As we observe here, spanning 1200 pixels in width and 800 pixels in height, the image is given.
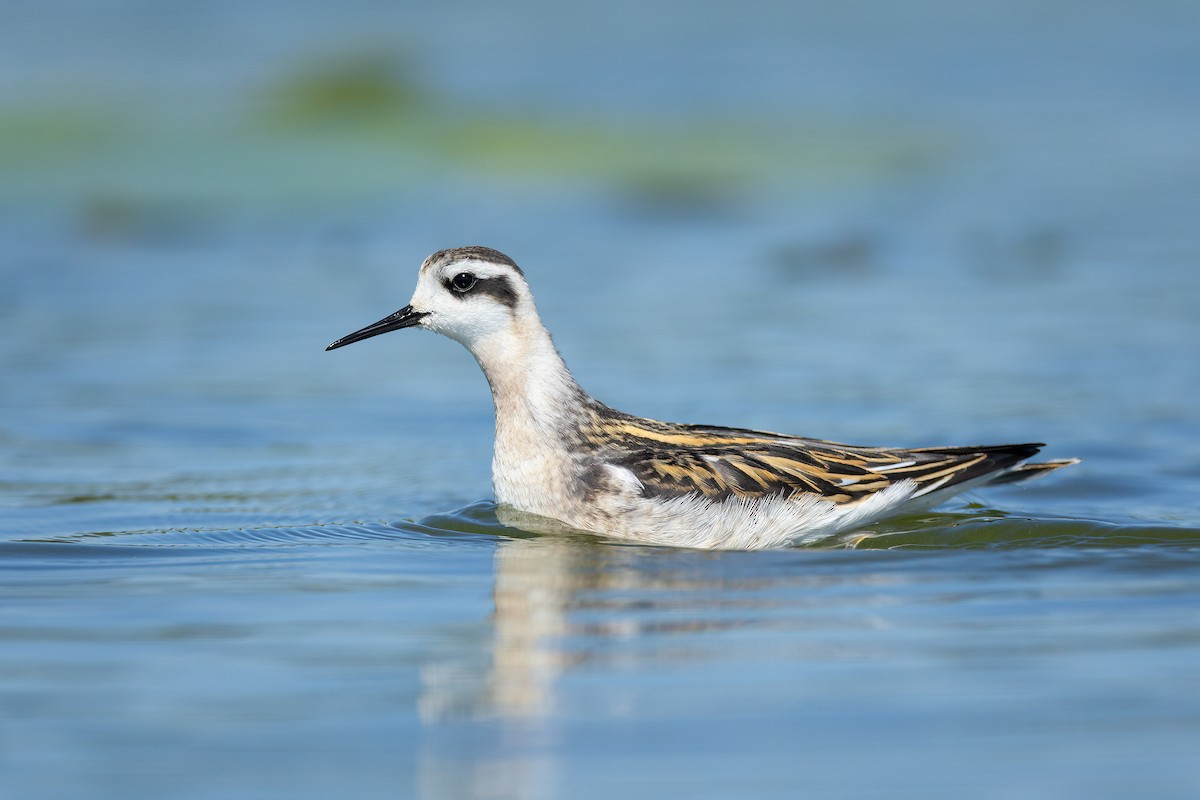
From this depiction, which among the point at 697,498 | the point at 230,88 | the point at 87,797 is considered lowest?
the point at 87,797

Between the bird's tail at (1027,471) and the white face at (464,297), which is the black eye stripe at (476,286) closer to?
the white face at (464,297)

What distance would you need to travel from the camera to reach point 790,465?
970 cm

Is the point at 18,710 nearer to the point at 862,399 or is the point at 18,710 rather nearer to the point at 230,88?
the point at 862,399

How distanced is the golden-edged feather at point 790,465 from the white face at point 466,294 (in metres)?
0.98

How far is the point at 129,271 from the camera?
18.8 m

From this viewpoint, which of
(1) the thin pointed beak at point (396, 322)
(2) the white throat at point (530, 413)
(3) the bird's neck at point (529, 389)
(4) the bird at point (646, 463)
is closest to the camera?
(4) the bird at point (646, 463)

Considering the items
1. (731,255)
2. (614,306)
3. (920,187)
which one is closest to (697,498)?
(614,306)

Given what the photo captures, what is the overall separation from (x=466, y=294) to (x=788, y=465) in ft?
6.50

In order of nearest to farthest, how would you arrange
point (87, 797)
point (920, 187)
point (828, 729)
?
point (87, 797), point (828, 729), point (920, 187)

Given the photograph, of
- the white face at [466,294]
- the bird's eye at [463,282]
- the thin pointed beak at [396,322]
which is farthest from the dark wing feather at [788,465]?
the thin pointed beak at [396,322]

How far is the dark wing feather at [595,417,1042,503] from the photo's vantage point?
31.4 ft

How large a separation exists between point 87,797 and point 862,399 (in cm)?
839

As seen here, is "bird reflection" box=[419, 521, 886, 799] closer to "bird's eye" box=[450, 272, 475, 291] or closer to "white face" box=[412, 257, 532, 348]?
"white face" box=[412, 257, 532, 348]

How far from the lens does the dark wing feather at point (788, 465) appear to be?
9.56 meters
